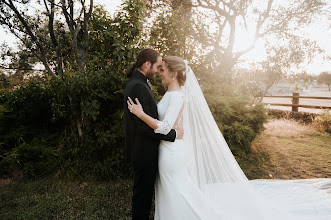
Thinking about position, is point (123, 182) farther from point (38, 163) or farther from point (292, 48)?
point (292, 48)

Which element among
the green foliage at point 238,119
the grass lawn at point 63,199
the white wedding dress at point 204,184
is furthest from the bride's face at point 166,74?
the green foliage at point 238,119

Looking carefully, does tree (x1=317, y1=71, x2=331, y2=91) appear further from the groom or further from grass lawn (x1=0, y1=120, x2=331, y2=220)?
the groom

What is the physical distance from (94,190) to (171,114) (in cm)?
244

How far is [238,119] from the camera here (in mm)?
5430

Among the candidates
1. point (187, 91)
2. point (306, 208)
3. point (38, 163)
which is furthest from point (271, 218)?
point (38, 163)

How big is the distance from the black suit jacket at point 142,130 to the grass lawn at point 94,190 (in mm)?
1310

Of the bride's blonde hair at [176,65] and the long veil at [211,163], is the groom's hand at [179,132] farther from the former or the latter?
the bride's blonde hair at [176,65]

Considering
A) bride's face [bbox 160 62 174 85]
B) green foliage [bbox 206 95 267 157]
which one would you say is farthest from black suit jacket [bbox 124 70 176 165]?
green foliage [bbox 206 95 267 157]

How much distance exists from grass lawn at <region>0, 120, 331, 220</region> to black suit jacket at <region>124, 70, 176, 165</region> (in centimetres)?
131

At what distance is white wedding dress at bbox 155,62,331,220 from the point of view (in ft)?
7.36

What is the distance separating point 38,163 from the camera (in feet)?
14.0

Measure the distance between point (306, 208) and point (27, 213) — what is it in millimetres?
3888

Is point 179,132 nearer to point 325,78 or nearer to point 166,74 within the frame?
point 166,74

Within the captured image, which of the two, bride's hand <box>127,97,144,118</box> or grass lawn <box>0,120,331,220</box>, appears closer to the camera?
bride's hand <box>127,97,144,118</box>
